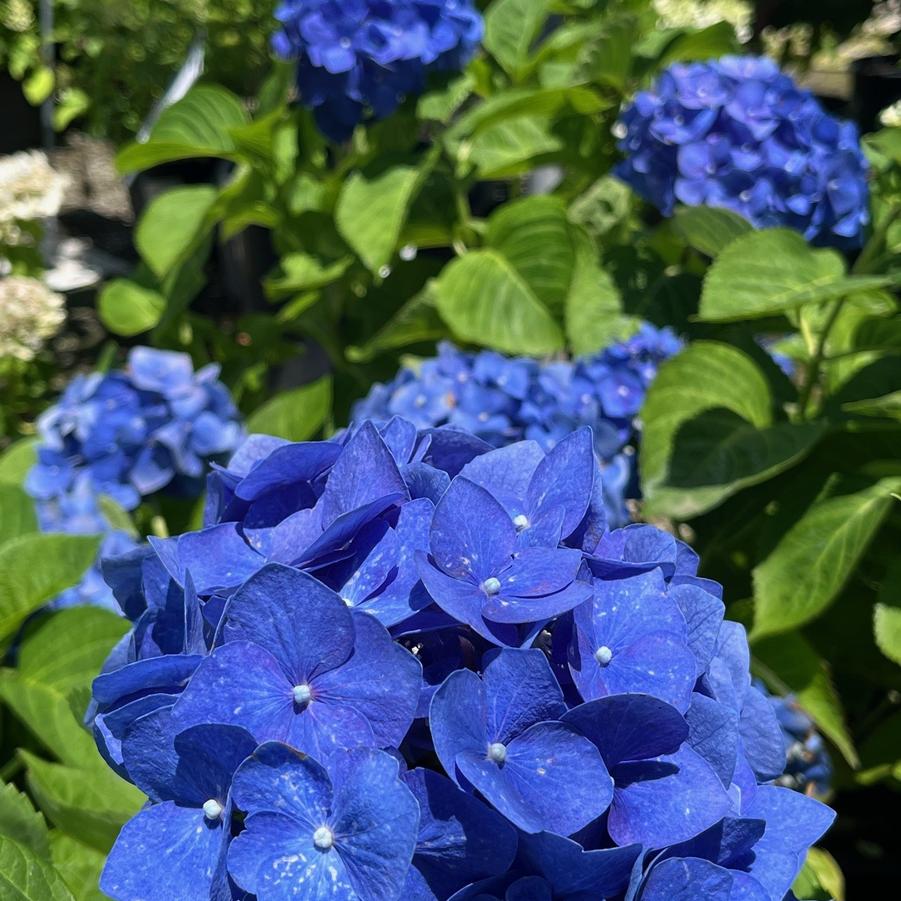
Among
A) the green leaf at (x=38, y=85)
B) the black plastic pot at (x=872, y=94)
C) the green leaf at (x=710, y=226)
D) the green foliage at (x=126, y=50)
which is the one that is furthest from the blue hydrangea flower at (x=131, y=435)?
the green leaf at (x=38, y=85)

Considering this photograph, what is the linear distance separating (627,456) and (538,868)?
74cm

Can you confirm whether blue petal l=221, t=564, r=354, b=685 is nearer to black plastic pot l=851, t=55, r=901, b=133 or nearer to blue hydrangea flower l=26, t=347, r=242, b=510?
blue hydrangea flower l=26, t=347, r=242, b=510

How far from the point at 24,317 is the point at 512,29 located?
868mm

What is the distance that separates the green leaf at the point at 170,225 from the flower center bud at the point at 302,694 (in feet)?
4.09

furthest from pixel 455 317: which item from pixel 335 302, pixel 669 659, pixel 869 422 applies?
pixel 669 659

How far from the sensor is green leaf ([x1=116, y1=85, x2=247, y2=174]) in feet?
4.97

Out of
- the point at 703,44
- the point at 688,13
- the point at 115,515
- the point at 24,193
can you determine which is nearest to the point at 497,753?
the point at 115,515

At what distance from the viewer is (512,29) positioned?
1.66 metres

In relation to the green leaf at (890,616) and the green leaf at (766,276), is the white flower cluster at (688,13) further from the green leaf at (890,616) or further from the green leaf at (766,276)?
the green leaf at (890,616)

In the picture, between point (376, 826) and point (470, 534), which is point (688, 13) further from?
point (376, 826)

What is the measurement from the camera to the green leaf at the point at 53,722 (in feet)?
2.60

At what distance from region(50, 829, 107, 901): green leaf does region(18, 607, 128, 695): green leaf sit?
0.18m

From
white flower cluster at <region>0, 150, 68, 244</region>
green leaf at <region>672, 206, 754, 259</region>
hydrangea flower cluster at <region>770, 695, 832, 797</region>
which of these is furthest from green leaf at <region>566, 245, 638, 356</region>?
white flower cluster at <region>0, 150, 68, 244</region>

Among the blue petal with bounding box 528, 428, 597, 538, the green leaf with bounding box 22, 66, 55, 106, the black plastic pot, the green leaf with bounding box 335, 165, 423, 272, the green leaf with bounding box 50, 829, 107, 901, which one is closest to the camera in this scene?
the blue petal with bounding box 528, 428, 597, 538
